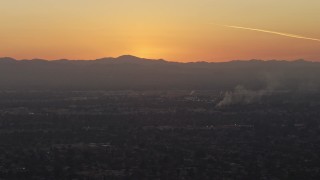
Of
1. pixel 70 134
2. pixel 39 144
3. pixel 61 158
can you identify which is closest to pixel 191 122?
pixel 70 134

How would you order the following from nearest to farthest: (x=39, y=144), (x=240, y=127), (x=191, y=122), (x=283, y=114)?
(x=39, y=144)
(x=240, y=127)
(x=191, y=122)
(x=283, y=114)

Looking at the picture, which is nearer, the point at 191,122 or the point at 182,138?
the point at 182,138

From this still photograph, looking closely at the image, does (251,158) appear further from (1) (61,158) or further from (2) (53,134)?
(2) (53,134)

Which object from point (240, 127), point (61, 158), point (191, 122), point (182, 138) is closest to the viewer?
point (61, 158)

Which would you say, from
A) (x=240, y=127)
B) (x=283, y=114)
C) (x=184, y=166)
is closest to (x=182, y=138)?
(x=240, y=127)

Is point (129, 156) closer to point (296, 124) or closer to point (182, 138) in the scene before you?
point (182, 138)

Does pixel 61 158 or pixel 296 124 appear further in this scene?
pixel 296 124
